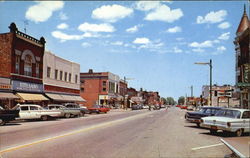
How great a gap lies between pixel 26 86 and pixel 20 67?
239 centimetres

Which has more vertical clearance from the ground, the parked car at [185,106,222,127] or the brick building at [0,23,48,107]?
the brick building at [0,23,48,107]

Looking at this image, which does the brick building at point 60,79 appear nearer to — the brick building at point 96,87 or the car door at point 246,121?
the brick building at point 96,87

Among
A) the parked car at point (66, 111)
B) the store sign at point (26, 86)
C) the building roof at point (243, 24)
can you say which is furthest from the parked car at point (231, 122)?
the building roof at point (243, 24)

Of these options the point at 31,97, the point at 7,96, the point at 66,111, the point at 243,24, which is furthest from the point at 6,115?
the point at 243,24

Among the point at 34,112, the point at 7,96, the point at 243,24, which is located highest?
the point at 243,24

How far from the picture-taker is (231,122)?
15.0 metres

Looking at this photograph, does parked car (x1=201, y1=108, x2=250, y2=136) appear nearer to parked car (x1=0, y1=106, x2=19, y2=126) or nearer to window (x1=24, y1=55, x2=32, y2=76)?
parked car (x1=0, y1=106, x2=19, y2=126)

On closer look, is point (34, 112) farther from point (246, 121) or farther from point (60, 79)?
point (60, 79)

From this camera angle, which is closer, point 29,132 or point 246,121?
point 246,121

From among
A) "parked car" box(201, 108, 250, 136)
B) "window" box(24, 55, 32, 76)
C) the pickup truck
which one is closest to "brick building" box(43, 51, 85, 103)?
"window" box(24, 55, 32, 76)

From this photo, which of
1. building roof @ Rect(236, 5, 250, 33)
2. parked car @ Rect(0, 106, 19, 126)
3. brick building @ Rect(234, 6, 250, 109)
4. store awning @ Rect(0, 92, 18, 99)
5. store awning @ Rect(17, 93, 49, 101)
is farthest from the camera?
building roof @ Rect(236, 5, 250, 33)

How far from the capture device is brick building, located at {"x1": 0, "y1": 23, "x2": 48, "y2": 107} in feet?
97.9

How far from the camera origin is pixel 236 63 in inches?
1590

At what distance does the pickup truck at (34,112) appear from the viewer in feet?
80.6
